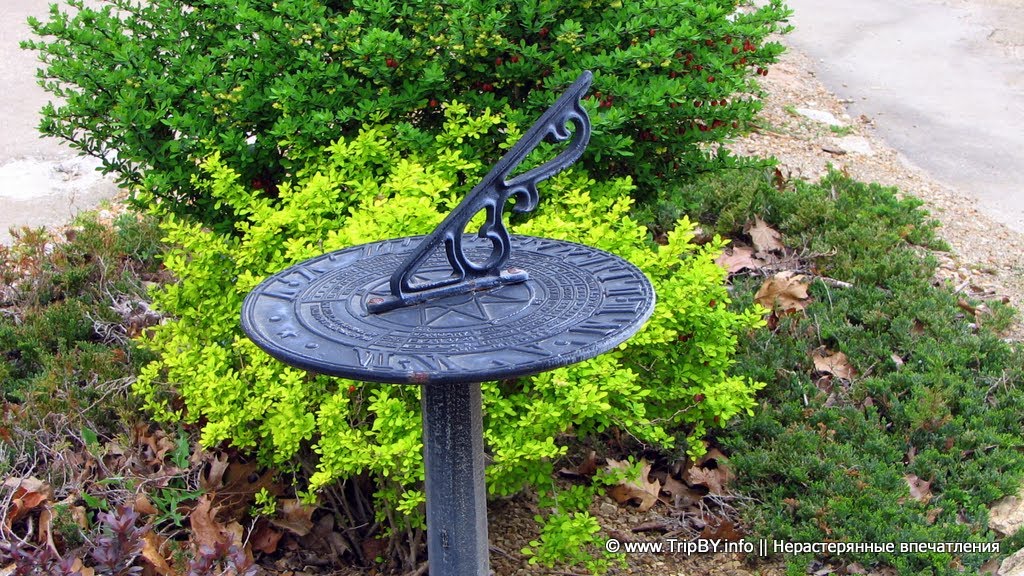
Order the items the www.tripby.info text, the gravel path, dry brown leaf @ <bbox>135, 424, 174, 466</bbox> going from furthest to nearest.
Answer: the gravel path → dry brown leaf @ <bbox>135, 424, 174, 466</bbox> → the www.tripby.info text

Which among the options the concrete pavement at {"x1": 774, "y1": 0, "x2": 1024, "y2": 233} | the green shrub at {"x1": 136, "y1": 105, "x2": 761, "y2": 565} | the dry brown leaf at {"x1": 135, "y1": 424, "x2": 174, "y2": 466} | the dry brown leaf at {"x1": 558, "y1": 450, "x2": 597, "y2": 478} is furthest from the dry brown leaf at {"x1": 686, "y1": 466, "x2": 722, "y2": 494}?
the concrete pavement at {"x1": 774, "y1": 0, "x2": 1024, "y2": 233}

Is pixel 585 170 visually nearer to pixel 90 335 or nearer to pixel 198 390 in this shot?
pixel 198 390

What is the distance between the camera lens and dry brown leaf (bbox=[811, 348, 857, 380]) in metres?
4.21

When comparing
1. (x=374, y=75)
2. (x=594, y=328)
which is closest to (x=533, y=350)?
(x=594, y=328)

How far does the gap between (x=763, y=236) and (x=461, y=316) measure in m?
2.84

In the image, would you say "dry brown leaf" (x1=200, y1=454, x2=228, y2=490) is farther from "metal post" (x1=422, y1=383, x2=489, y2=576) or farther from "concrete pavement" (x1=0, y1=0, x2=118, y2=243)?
"concrete pavement" (x1=0, y1=0, x2=118, y2=243)

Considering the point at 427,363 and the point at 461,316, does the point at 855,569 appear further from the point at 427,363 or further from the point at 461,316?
the point at 427,363

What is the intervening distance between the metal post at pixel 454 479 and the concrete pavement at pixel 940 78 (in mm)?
4256

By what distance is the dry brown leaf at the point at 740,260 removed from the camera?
193 inches

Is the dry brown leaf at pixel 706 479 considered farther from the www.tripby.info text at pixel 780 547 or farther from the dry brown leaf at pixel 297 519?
the dry brown leaf at pixel 297 519

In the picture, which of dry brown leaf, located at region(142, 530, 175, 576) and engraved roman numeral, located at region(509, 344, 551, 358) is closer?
engraved roman numeral, located at region(509, 344, 551, 358)

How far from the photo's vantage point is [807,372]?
420cm

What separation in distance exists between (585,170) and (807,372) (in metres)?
1.24

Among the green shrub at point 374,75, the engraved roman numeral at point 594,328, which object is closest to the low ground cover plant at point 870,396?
the green shrub at point 374,75
